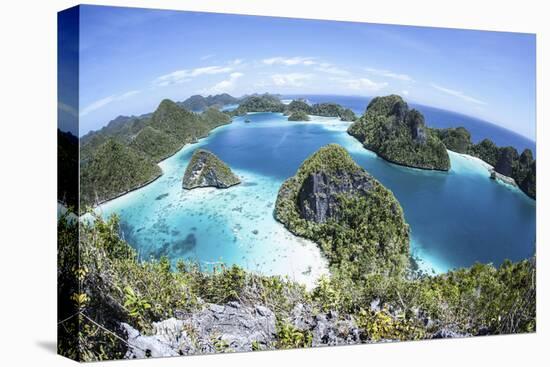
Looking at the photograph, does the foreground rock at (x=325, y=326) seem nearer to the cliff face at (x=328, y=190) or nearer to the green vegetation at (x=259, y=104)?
the cliff face at (x=328, y=190)

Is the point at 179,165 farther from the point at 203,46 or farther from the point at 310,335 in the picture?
the point at 310,335

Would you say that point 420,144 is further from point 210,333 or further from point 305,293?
point 210,333

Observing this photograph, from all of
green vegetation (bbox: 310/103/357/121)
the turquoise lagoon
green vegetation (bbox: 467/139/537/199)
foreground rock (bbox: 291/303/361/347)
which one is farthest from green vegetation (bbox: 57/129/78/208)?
green vegetation (bbox: 467/139/537/199)

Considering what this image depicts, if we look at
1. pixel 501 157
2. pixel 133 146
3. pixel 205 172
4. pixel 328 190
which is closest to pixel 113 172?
pixel 133 146

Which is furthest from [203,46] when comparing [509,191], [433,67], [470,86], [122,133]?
[509,191]

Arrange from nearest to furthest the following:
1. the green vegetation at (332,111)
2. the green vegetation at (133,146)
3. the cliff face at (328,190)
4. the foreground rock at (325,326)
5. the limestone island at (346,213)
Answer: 1. the green vegetation at (133,146)
2. the foreground rock at (325,326)
3. the limestone island at (346,213)
4. the cliff face at (328,190)
5. the green vegetation at (332,111)

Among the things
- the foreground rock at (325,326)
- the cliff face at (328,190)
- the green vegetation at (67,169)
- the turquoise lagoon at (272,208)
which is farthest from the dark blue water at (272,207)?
the foreground rock at (325,326)
